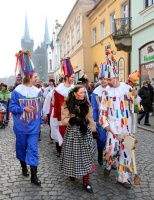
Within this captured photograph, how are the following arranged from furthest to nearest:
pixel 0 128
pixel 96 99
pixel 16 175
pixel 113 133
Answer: pixel 0 128, pixel 96 99, pixel 16 175, pixel 113 133

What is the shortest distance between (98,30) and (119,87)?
17890 millimetres

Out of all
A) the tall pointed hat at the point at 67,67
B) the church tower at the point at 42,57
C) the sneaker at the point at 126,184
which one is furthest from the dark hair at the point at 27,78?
the church tower at the point at 42,57

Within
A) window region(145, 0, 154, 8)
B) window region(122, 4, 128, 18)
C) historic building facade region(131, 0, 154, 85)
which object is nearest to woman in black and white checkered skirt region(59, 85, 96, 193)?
historic building facade region(131, 0, 154, 85)

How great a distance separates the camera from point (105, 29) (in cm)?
1897

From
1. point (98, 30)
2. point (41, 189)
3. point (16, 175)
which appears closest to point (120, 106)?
point (41, 189)

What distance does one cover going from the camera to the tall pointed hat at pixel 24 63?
4117mm

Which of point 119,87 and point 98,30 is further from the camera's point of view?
point 98,30

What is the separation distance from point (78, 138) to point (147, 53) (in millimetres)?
10579

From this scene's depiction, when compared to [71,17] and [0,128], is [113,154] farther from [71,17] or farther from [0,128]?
[71,17]

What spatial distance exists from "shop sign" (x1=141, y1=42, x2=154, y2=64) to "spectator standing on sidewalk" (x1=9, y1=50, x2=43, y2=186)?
32.1 ft

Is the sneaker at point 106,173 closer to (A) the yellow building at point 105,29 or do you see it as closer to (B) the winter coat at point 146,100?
(B) the winter coat at point 146,100

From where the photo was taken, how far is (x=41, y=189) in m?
3.72

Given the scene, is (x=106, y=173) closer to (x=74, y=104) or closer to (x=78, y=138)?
(x=78, y=138)

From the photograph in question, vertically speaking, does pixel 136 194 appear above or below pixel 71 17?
below
